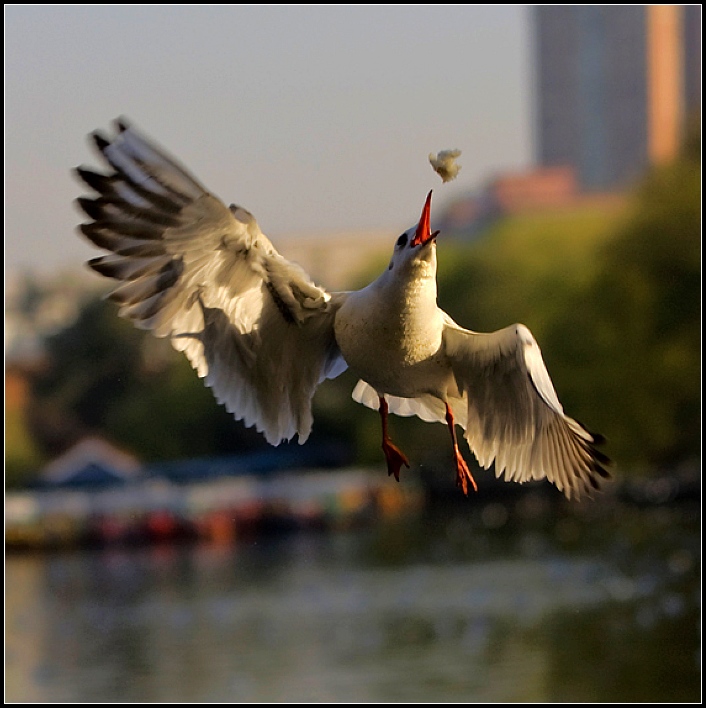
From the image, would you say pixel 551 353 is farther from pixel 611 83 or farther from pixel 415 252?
pixel 611 83

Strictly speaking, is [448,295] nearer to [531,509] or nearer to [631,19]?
[531,509]

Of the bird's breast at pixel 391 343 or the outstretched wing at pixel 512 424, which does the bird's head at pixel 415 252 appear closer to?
the bird's breast at pixel 391 343

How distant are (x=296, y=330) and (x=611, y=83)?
101 metres

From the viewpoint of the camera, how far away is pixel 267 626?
848 inches

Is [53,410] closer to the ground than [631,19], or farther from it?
closer to the ground

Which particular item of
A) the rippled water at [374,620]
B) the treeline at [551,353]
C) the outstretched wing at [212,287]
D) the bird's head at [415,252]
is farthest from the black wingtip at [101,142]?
the treeline at [551,353]

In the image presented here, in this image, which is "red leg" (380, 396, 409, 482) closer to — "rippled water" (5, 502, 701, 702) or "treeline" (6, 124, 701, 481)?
"rippled water" (5, 502, 701, 702)

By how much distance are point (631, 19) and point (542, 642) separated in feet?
273

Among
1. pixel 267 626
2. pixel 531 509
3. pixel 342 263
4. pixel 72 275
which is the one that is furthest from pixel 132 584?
pixel 342 263

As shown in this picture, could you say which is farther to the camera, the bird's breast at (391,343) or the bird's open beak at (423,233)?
the bird's breast at (391,343)

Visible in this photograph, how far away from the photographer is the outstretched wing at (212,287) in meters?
5.50

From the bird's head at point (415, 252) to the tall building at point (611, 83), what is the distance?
262ft

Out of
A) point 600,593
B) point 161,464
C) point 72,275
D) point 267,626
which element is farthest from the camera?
point 72,275

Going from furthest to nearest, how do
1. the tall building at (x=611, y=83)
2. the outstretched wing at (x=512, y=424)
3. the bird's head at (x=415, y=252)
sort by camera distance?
the tall building at (x=611, y=83)
the outstretched wing at (x=512, y=424)
the bird's head at (x=415, y=252)
